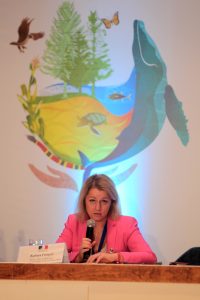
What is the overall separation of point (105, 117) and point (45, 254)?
1.64 m

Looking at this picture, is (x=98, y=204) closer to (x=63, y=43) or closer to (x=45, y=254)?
(x=45, y=254)

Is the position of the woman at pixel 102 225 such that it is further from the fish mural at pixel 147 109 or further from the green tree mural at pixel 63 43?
the green tree mural at pixel 63 43

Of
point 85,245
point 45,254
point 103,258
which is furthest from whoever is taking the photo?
point 85,245

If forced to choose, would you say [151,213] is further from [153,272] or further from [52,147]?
[153,272]

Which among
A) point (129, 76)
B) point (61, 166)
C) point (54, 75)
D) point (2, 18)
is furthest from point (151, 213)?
point (2, 18)

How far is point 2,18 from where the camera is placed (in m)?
4.03

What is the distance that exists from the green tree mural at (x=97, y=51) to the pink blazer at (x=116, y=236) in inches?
43.5

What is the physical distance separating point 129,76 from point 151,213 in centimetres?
103

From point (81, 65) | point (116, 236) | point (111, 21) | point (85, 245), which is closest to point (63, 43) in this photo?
point (81, 65)

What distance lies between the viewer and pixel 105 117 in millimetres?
3848

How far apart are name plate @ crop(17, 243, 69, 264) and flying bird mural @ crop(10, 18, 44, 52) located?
6.53 ft

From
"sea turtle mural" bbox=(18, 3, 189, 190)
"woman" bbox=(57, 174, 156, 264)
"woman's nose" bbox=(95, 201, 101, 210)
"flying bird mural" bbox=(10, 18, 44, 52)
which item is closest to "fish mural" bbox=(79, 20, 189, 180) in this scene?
"sea turtle mural" bbox=(18, 3, 189, 190)

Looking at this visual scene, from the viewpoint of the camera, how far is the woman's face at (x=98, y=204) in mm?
3209

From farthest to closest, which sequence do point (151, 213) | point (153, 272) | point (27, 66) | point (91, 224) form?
point (27, 66) < point (151, 213) < point (91, 224) < point (153, 272)
